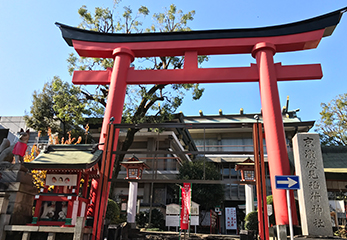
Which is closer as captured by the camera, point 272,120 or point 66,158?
point 66,158

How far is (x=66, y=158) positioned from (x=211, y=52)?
5.77 meters

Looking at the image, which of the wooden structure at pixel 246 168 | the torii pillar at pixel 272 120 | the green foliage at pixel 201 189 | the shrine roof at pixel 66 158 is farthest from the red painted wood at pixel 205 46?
the green foliage at pixel 201 189

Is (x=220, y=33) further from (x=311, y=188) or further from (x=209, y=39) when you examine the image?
(x=311, y=188)

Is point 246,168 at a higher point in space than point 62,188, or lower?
higher

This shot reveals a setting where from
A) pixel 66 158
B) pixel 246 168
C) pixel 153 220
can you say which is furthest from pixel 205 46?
pixel 153 220

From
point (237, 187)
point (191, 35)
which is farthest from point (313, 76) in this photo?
point (237, 187)

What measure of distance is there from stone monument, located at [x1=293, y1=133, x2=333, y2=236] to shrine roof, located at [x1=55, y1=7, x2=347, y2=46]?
3.48 metres

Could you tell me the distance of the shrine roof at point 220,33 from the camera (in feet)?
28.5

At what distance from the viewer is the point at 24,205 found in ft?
22.8

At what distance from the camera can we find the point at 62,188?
23.1 feet

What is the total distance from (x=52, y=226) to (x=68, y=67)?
31.4 feet

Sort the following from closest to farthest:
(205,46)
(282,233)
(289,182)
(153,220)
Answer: (289,182) < (282,233) < (205,46) < (153,220)

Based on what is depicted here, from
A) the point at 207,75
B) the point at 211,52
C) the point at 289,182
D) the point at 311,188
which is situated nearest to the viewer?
the point at 289,182

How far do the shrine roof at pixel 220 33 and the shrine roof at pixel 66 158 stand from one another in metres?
4.05
